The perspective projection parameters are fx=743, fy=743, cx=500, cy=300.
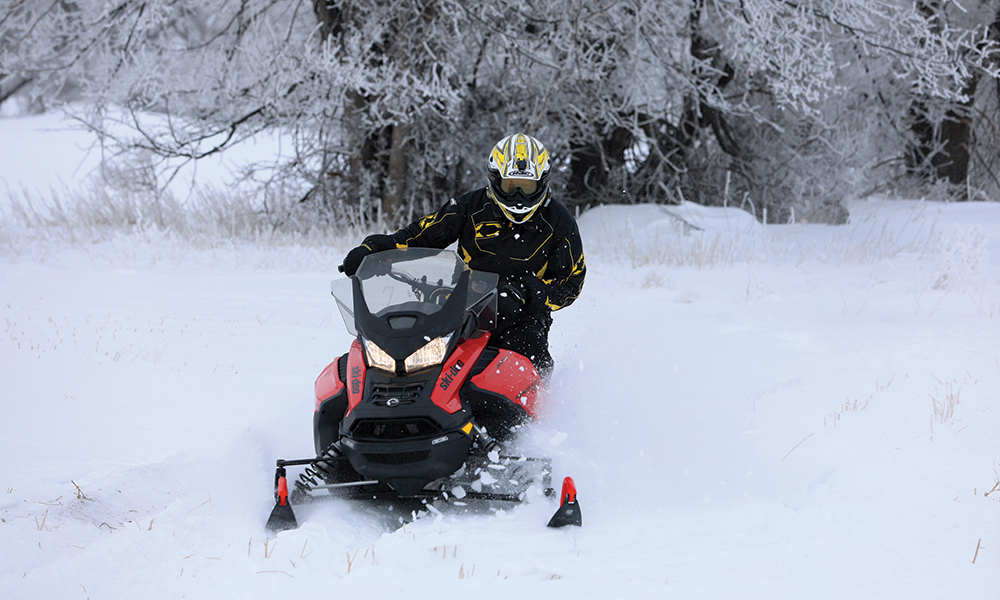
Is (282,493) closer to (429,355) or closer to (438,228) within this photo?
(429,355)

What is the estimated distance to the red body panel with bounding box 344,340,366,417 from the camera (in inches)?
120

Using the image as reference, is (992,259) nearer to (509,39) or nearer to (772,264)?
(772,264)

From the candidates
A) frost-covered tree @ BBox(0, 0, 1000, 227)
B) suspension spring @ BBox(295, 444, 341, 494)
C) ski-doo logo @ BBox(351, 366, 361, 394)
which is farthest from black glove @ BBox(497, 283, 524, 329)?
frost-covered tree @ BBox(0, 0, 1000, 227)

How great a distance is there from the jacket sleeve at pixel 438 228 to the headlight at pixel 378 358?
108cm

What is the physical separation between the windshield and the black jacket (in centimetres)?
63

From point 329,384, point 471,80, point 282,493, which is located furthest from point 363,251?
point 471,80

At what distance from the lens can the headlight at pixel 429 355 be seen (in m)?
3.02

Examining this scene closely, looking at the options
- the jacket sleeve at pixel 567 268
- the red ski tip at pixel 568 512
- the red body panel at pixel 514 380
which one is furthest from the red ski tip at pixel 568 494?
the jacket sleeve at pixel 567 268

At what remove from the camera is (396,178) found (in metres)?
10.6

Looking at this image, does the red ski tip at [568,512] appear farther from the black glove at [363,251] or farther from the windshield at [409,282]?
the black glove at [363,251]

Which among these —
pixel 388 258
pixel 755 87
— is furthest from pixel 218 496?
pixel 755 87

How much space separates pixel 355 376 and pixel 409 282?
469 mm

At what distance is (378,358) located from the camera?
3043mm

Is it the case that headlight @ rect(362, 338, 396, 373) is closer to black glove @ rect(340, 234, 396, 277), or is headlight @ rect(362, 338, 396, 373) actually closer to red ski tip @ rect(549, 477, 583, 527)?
black glove @ rect(340, 234, 396, 277)
